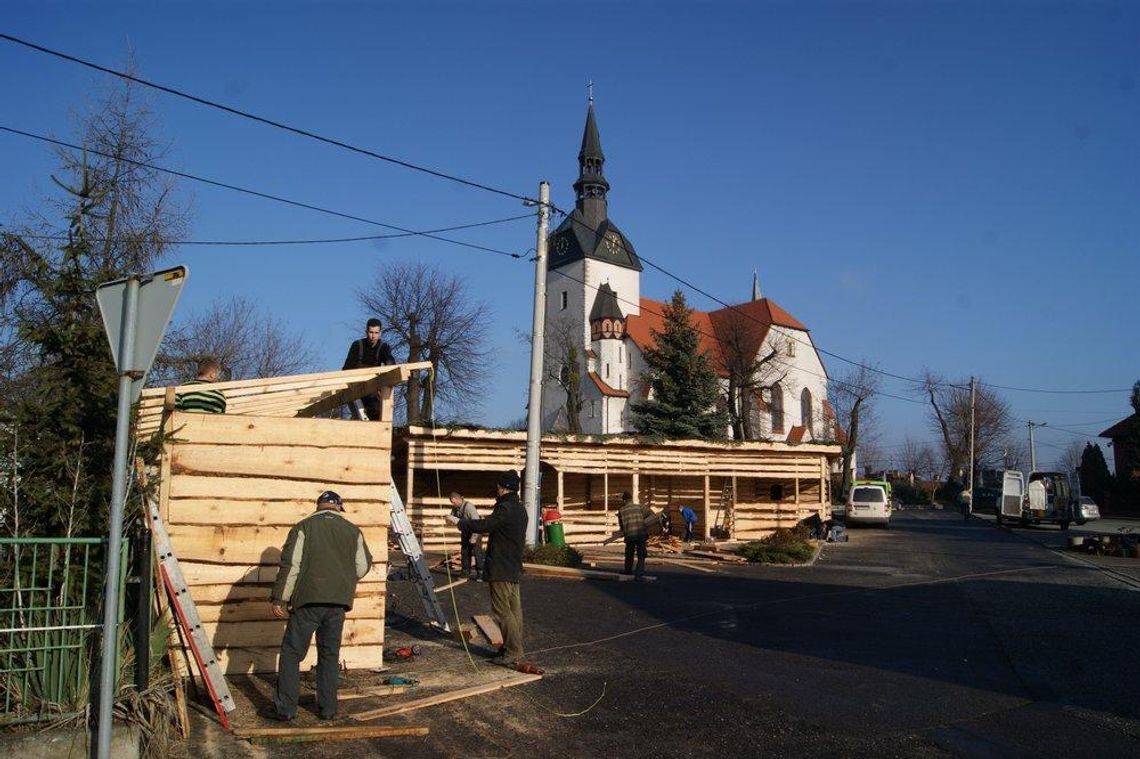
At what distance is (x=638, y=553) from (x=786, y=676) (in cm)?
753

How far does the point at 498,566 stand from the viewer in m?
8.33

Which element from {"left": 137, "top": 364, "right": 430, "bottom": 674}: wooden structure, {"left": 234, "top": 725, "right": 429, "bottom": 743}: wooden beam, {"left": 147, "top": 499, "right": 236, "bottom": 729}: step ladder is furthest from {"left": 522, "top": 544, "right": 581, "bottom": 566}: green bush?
{"left": 234, "top": 725, "right": 429, "bottom": 743}: wooden beam

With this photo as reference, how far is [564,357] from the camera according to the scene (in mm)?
65438

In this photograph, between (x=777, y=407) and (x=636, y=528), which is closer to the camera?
(x=636, y=528)

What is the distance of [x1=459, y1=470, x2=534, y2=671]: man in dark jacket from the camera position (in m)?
8.26

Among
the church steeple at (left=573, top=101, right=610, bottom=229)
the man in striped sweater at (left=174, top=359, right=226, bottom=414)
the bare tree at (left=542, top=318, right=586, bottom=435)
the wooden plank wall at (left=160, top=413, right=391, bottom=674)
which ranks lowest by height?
the wooden plank wall at (left=160, top=413, right=391, bottom=674)

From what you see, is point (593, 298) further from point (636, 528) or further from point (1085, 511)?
point (636, 528)

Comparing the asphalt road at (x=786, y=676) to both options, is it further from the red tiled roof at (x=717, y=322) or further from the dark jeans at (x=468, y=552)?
the red tiled roof at (x=717, y=322)

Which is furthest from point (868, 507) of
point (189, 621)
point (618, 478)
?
point (189, 621)

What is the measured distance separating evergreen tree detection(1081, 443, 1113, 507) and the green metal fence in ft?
220

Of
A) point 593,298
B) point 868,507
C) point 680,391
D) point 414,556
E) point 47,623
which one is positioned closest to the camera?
point 47,623

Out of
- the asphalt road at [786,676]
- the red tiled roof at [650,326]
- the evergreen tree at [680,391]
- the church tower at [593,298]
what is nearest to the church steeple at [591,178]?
the church tower at [593,298]

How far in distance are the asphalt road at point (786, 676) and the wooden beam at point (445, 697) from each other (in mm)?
96

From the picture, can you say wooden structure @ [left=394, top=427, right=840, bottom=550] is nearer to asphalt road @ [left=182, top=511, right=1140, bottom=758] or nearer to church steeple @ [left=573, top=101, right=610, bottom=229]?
asphalt road @ [left=182, top=511, right=1140, bottom=758]
